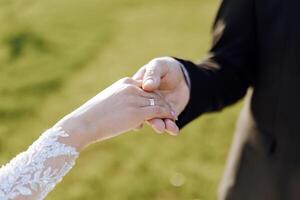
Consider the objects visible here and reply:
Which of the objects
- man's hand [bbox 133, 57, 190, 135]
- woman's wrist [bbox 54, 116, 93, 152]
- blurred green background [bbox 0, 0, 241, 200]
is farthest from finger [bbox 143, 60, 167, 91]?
blurred green background [bbox 0, 0, 241, 200]

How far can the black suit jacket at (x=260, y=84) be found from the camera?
122cm

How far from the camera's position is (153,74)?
1167 millimetres

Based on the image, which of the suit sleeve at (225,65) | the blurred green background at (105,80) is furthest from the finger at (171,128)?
the blurred green background at (105,80)

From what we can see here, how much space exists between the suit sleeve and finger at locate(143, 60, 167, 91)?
88mm

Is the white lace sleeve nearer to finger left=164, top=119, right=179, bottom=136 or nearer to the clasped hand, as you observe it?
the clasped hand

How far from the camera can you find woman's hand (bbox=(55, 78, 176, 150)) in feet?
3.38

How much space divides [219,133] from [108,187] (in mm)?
671

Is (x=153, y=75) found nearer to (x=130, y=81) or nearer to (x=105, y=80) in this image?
(x=130, y=81)

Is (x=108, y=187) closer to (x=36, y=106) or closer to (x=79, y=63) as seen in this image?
(x=36, y=106)

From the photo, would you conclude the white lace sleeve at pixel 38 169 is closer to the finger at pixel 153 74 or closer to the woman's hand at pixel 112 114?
the woman's hand at pixel 112 114

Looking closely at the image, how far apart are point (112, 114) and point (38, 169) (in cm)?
19

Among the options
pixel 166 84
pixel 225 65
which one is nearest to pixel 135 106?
pixel 166 84

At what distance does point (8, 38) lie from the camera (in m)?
3.61

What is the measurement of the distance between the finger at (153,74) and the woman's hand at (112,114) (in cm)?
2
